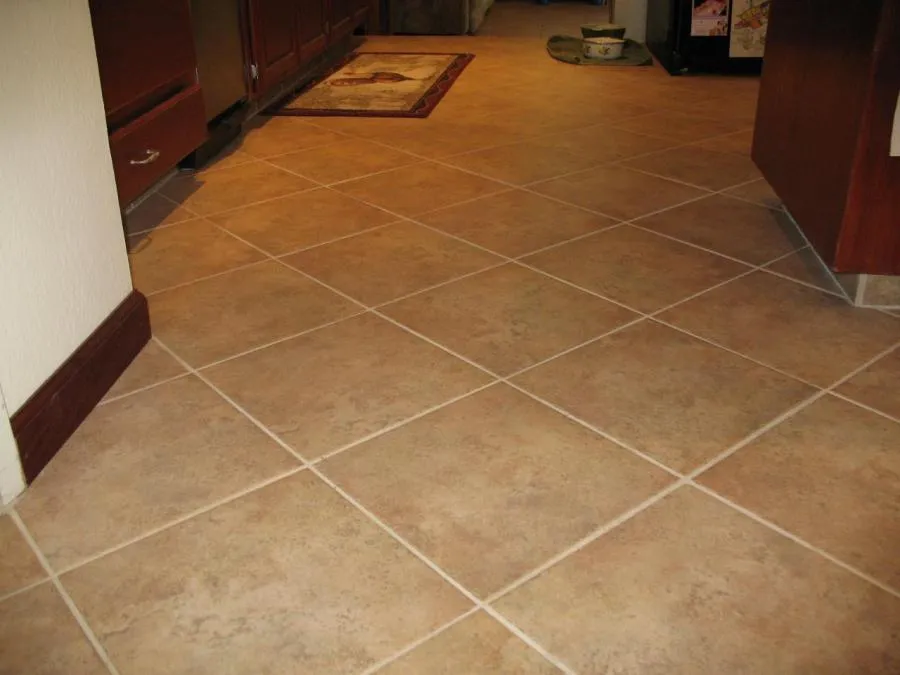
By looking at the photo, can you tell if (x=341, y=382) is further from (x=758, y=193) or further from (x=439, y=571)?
(x=758, y=193)

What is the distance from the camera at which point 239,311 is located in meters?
1.70

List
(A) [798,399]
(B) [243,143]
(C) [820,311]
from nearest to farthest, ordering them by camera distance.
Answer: (A) [798,399] < (C) [820,311] < (B) [243,143]

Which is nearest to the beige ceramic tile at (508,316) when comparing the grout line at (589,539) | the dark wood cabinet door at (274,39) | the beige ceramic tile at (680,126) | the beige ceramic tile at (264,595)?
the grout line at (589,539)

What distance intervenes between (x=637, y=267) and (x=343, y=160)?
114cm

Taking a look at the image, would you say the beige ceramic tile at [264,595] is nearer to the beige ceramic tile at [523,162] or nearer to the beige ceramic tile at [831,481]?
the beige ceramic tile at [831,481]

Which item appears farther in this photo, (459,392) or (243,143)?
(243,143)

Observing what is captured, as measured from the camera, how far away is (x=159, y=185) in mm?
2443

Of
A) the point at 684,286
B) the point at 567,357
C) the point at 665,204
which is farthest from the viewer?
the point at 665,204

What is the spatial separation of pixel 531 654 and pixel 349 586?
223mm

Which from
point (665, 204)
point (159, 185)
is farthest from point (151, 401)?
point (665, 204)

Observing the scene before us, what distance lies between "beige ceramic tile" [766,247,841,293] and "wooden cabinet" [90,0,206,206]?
1.39m

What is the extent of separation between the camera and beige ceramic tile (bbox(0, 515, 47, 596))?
1.01 metres

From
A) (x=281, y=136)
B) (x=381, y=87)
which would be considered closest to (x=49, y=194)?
(x=281, y=136)

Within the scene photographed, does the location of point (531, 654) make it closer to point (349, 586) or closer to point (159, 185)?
point (349, 586)
